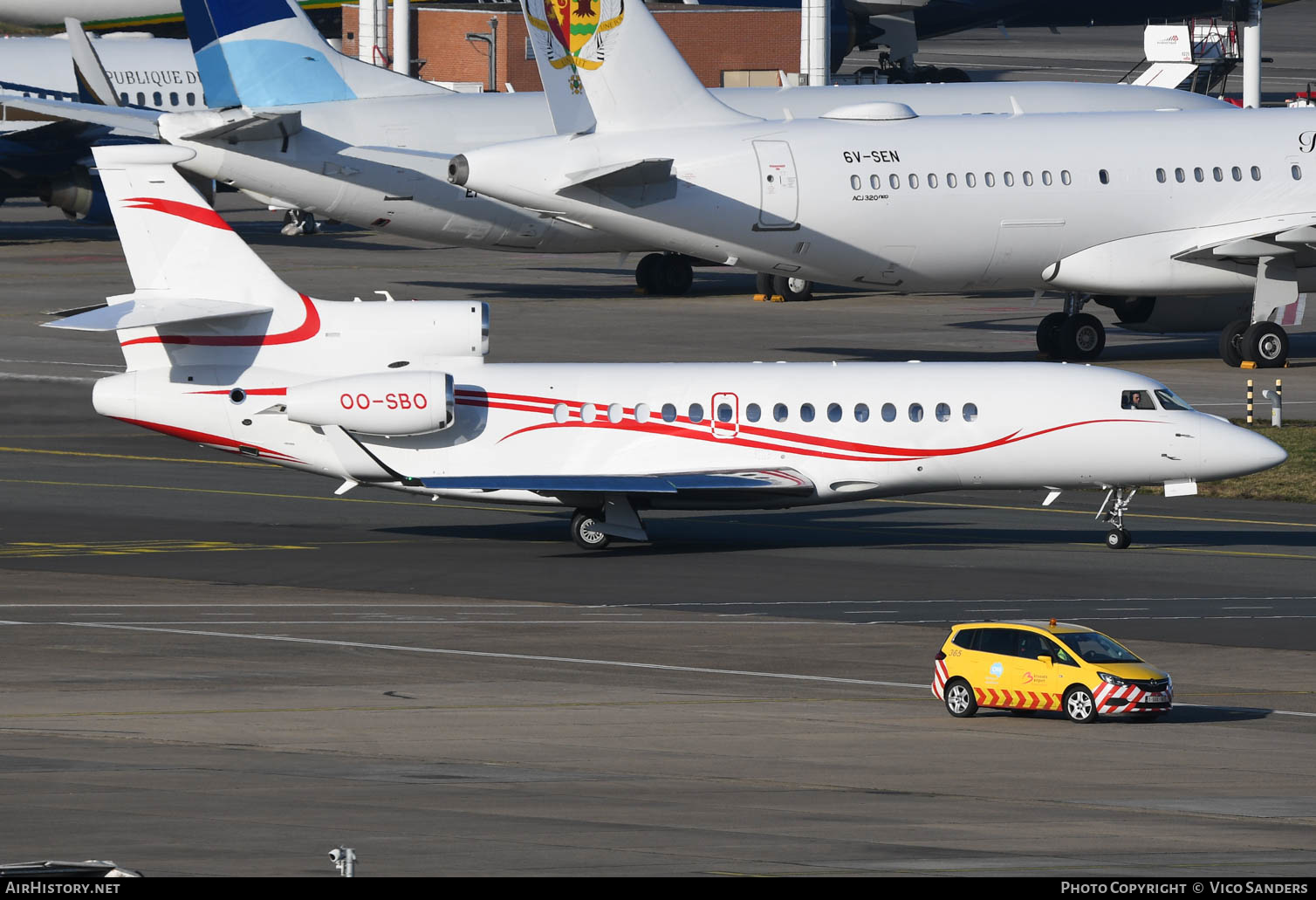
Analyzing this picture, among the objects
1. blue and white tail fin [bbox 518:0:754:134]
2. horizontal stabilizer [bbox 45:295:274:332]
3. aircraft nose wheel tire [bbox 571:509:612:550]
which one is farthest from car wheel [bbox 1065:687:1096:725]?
blue and white tail fin [bbox 518:0:754:134]

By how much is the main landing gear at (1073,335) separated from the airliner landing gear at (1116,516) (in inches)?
811

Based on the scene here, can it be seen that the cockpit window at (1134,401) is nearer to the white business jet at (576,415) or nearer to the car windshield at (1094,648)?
the white business jet at (576,415)

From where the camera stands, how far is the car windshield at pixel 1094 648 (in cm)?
2581

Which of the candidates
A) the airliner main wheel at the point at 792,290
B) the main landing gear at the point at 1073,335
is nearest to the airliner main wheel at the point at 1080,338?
the main landing gear at the point at 1073,335

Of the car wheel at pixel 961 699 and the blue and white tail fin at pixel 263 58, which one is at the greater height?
the blue and white tail fin at pixel 263 58

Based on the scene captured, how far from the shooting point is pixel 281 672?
28.3 m

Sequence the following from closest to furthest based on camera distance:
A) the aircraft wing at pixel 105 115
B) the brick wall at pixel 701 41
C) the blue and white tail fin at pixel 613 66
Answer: the blue and white tail fin at pixel 613 66
the aircraft wing at pixel 105 115
the brick wall at pixel 701 41

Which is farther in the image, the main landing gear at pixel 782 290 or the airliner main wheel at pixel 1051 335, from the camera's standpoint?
the main landing gear at pixel 782 290

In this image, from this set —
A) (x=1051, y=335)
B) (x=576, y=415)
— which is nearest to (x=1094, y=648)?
(x=576, y=415)

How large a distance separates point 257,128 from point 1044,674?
41.4m

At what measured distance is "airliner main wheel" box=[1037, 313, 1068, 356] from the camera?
59.9 meters

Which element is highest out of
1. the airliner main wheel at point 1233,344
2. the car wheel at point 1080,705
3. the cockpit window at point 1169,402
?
the cockpit window at point 1169,402

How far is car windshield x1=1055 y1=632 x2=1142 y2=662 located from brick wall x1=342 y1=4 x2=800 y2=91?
80.3 m

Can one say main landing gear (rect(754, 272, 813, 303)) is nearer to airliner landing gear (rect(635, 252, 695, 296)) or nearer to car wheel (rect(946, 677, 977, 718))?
airliner landing gear (rect(635, 252, 695, 296))
